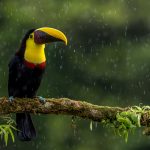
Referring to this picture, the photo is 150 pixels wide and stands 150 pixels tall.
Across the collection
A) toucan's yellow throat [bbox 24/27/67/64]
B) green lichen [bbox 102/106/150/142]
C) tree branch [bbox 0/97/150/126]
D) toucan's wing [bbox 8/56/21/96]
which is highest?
toucan's yellow throat [bbox 24/27/67/64]

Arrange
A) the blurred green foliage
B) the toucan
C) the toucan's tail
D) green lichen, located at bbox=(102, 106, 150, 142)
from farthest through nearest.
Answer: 1. the blurred green foliage
2. the toucan
3. the toucan's tail
4. green lichen, located at bbox=(102, 106, 150, 142)

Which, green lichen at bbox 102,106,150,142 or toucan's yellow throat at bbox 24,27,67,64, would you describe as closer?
green lichen at bbox 102,106,150,142

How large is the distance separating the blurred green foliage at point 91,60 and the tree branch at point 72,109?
8.29 m

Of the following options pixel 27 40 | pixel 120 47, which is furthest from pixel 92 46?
pixel 27 40

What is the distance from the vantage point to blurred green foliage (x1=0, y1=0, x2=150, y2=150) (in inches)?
Result: 540

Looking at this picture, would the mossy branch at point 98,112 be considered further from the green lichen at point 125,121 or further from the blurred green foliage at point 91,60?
the blurred green foliage at point 91,60

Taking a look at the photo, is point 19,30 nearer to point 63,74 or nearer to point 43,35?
point 63,74

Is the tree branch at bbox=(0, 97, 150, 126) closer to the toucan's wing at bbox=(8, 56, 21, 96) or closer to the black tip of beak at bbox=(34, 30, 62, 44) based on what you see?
the toucan's wing at bbox=(8, 56, 21, 96)

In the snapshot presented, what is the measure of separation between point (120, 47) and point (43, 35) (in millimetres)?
8629

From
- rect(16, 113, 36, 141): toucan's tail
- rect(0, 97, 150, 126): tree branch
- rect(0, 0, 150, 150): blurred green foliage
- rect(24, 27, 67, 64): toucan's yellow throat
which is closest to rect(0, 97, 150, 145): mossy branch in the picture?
rect(0, 97, 150, 126): tree branch

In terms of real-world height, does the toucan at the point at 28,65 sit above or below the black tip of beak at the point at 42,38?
below

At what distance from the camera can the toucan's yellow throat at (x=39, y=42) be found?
235 inches

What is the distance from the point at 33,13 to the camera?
13484 millimetres

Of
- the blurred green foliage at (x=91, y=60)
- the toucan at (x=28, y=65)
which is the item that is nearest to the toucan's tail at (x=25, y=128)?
the toucan at (x=28, y=65)
